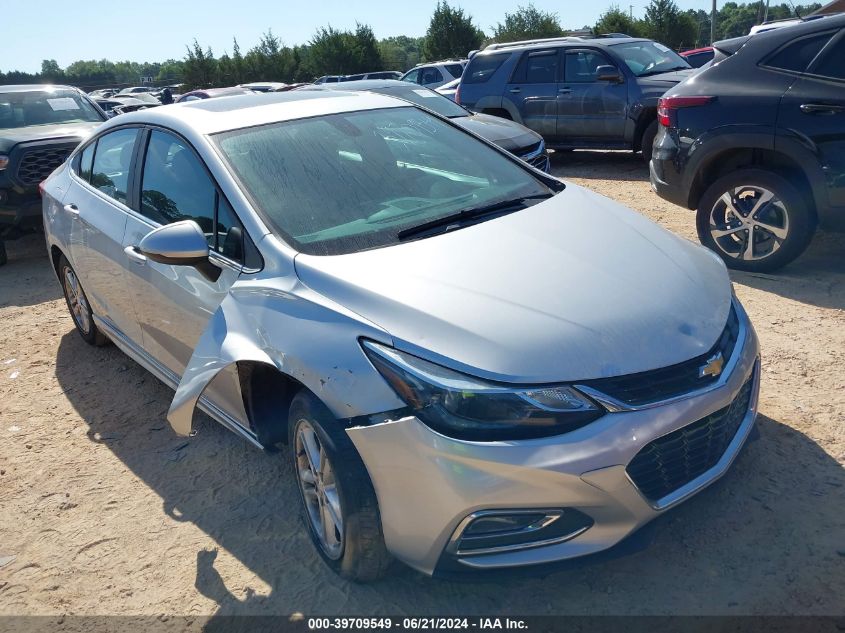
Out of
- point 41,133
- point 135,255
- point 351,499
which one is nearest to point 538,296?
point 351,499

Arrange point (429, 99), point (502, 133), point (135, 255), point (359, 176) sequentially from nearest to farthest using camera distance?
1. point (359, 176)
2. point (135, 255)
3. point (502, 133)
4. point (429, 99)

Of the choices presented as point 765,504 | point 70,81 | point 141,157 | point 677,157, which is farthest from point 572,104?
point 70,81

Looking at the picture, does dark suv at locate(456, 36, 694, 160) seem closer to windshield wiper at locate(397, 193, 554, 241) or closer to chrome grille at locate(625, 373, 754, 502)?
windshield wiper at locate(397, 193, 554, 241)

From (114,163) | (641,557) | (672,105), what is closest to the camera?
(641,557)

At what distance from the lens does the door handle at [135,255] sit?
366 cm

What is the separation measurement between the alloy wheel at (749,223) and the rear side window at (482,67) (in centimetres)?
692

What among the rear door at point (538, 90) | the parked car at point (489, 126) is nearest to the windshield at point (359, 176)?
the parked car at point (489, 126)

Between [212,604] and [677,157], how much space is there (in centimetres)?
455

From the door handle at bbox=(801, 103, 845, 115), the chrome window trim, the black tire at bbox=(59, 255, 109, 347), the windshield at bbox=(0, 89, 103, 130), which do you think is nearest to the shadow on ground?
the chrome window trim

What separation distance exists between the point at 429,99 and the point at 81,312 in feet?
17.7

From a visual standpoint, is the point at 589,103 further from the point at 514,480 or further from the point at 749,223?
the point at 514,480

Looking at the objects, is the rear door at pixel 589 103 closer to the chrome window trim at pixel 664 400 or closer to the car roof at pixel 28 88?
the car roof at pixel 28 88

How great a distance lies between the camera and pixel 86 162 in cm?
483

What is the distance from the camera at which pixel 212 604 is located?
2.77m
